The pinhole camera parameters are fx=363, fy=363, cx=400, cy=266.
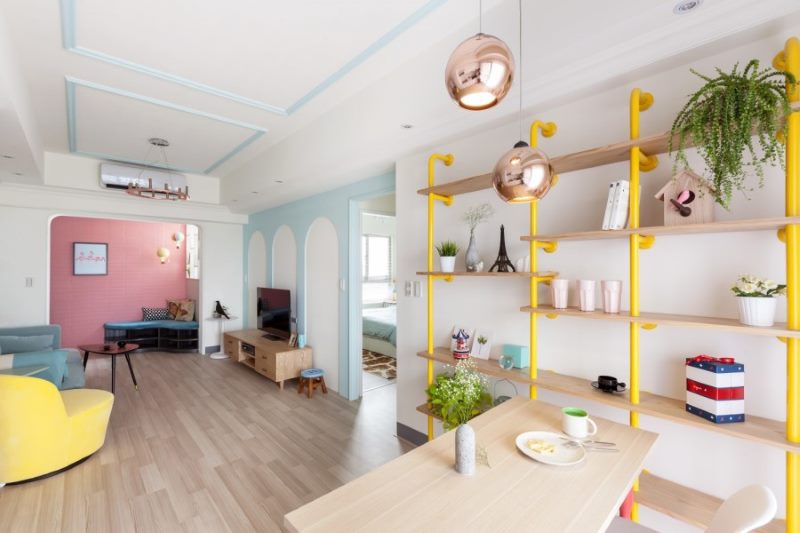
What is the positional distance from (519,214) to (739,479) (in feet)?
5.46

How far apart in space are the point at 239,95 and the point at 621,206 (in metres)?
3.10

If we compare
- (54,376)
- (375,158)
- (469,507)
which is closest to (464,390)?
(469,507)

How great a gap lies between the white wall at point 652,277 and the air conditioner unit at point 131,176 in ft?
14.0

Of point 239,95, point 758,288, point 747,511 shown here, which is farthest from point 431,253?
point 239,95

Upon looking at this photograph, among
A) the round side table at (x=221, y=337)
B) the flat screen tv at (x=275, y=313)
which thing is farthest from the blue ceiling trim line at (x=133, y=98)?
the round side table at (x=221, y=337)

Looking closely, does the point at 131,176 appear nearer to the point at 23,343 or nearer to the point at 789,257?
the point at 23,343

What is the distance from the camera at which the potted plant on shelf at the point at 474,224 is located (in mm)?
2475

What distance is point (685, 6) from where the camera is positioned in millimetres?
1530

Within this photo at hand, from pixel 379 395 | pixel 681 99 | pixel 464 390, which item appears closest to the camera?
pixel 681 99

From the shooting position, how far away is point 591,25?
1802 mm

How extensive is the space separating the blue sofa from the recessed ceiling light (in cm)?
476

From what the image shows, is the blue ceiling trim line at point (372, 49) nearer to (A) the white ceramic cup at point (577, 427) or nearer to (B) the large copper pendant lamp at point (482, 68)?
(B) the large copper pendant lamp at point (482, 68)

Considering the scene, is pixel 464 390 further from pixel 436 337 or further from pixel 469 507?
pixel 469 507

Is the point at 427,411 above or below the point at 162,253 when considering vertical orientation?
below
